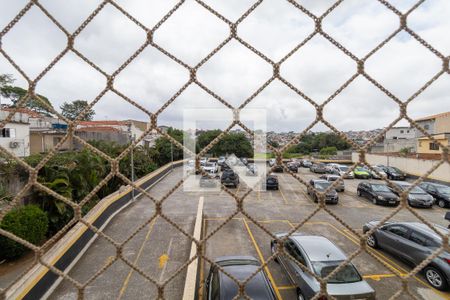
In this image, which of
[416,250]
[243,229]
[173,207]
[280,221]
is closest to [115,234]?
[173,207]

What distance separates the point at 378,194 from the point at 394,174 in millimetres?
5696

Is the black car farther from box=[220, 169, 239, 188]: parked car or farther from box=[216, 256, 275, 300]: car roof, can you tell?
box=[216, 256, 275, 300]: car roof

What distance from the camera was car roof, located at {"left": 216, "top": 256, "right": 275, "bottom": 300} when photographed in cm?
317

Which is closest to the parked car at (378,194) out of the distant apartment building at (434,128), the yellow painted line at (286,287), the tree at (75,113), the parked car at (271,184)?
the parked car at (271,184)

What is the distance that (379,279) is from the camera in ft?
13.8

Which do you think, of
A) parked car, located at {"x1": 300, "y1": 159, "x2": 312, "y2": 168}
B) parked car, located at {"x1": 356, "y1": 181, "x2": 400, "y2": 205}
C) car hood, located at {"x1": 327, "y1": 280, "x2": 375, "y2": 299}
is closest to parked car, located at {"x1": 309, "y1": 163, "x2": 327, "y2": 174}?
parked car, located at {"x1": 300, "y1": 159, "x2": 312, "y2": 168}

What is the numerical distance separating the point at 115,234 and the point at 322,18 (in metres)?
6.92

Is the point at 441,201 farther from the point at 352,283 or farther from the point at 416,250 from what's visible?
the point at 352,283

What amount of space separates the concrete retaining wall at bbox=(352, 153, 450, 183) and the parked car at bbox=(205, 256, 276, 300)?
10220 millimetres

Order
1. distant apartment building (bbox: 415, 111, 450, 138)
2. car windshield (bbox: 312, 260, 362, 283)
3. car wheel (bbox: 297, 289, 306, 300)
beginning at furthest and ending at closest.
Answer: distant apartment building (bbox: 415, 111, 450, 138) < car wheel (bbox: 297, 289, 306, 300) < car windshield (bbox: 312, 260, 362, 283)

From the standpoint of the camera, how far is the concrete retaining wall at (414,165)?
11.2m

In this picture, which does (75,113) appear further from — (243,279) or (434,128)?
(434,128)

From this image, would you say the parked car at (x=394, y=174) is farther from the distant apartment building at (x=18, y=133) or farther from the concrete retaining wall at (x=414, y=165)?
the distant apartment building at (x=18, y=133)

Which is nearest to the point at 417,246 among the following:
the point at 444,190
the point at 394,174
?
the point at 444,190
